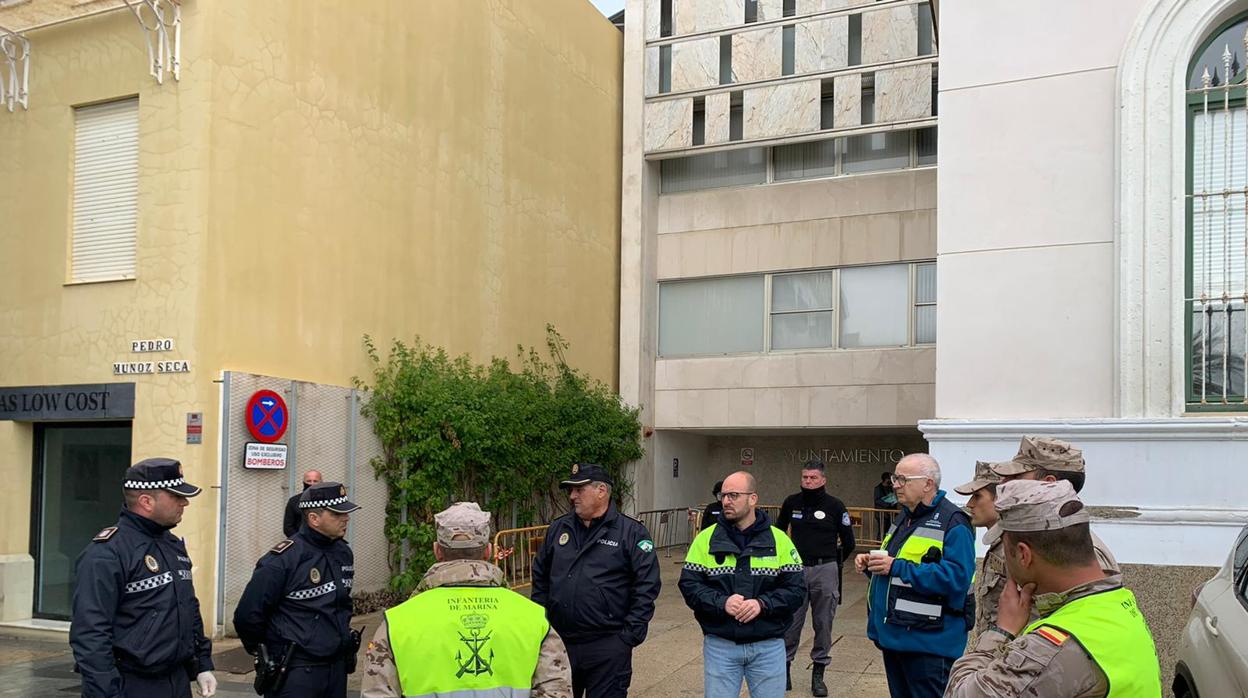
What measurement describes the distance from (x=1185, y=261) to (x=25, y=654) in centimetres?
1136

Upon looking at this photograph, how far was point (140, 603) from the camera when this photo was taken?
5164 mm

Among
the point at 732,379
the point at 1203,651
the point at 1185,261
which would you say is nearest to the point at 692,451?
the point at 732,379

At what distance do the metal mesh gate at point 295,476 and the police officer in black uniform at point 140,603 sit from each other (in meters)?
6.24

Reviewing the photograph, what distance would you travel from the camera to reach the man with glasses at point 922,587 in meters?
5.51

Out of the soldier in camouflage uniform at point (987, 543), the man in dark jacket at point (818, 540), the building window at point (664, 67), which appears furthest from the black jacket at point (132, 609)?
the building window at point (664, 67)

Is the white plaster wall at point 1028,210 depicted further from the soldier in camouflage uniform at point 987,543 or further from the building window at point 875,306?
the building window at point 875,306

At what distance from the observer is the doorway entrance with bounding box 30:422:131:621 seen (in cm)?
1206

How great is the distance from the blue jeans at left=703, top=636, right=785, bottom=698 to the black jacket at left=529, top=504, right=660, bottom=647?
0.45 metres

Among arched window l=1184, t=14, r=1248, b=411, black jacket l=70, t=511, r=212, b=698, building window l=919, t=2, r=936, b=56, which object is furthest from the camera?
building window l=919, t=2, r=936, b=56

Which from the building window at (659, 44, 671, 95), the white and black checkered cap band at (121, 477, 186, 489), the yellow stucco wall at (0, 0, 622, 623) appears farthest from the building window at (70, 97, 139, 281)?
the building window at (659, 44, 671, 95)

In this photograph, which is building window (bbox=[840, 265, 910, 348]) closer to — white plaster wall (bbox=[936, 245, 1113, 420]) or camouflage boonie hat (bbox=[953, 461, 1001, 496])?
white plaster wall (bbox=[936, 245, 1113, 420])

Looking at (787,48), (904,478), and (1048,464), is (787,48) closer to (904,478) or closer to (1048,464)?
(904,478)

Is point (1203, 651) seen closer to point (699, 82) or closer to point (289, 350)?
point (289, 350)

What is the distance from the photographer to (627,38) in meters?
21.0
